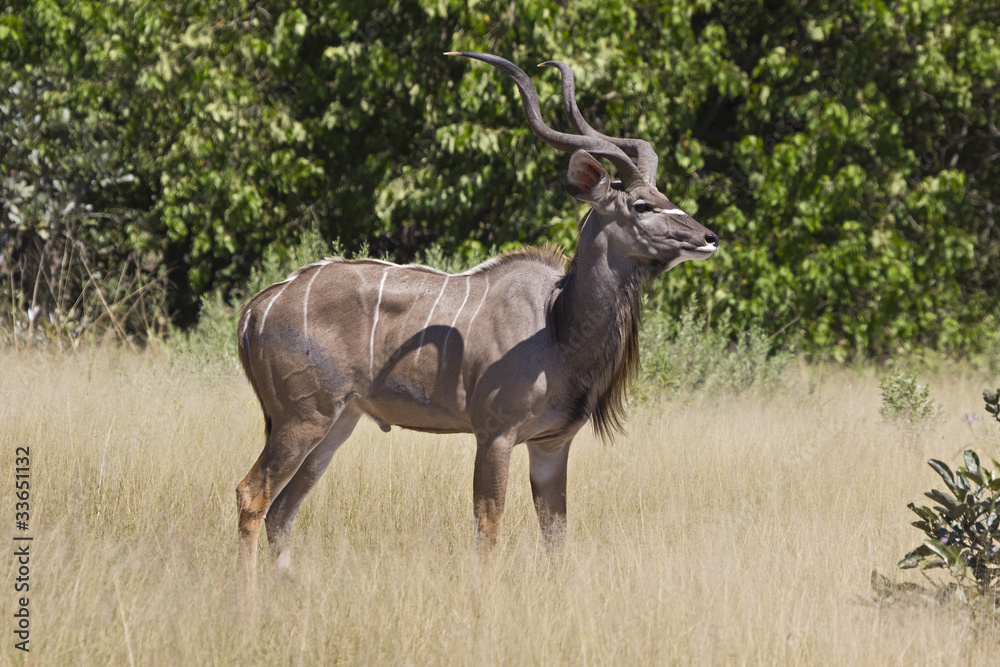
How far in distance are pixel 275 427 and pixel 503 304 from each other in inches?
45.8

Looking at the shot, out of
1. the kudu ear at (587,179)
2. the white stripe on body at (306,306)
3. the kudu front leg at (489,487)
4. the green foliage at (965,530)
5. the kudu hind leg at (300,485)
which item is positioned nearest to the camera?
the green foliage at (965,530)

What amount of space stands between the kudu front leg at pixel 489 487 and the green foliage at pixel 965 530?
5.16 ft

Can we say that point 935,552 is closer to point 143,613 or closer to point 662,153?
point 143,613

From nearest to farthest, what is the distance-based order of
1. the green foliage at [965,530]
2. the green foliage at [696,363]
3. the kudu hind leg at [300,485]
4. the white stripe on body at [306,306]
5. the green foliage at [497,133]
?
the green foliage at [965,530]
the white stripe on body at [306,306]
the kudu hind leg at [300,485]
the green foliage at [696,363]
the green foliage at [497,133]

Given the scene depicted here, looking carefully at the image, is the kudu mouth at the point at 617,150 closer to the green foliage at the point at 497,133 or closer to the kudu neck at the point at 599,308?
the kudu neck at the point at 599,308

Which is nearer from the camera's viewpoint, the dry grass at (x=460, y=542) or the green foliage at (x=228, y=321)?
the dry grass at (x=460, y=542)

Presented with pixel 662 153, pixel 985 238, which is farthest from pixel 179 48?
pixel 985 238

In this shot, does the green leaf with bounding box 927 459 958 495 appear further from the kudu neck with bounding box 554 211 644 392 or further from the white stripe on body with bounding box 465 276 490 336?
the white stripe on body with bounding box 465 276 490 336

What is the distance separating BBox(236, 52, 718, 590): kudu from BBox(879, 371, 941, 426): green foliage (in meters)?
3.39

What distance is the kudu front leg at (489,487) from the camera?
4234mm

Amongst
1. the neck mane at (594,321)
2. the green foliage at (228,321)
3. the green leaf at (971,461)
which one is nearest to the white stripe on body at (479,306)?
the neck mane at (594,321)

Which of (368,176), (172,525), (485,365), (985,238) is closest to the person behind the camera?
(485,365)

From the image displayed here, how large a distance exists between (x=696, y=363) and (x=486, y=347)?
453cm

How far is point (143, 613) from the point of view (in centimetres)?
361
